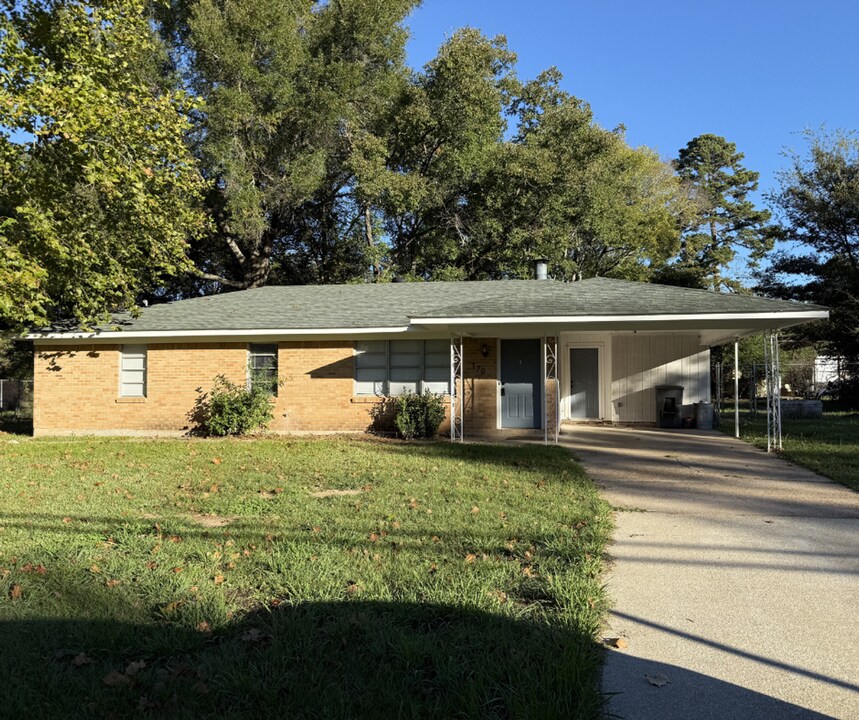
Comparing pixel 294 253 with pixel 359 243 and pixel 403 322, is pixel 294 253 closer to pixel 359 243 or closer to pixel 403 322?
pixel 359 243

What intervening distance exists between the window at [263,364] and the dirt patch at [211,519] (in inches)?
364

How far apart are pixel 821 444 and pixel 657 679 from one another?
1197 cm

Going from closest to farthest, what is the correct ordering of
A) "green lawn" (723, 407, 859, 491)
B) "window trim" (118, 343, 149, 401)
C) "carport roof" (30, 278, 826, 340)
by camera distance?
"green lawn" (723, 407, 859, 491)
"carport roof" (30, 278, 826, 340)
"window trim" (118, 343, 149, 401)

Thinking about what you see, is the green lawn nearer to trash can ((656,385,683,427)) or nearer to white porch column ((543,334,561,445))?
trash can ((656,385,683,427))

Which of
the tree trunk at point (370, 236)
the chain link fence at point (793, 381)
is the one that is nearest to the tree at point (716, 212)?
the chain link fence at point (793, 381)

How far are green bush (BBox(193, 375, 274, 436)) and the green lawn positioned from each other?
419 inches

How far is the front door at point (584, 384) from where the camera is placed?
1828cm

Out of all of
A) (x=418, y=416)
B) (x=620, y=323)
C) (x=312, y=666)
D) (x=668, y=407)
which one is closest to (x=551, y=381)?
(x=620, y=323)

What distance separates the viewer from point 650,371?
1803cm

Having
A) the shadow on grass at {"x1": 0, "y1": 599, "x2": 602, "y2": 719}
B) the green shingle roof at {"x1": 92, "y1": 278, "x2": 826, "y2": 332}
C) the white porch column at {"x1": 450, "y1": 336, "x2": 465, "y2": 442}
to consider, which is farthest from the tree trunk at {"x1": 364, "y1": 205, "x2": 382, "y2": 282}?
the shadow on grass at {"x1": 0, "y1": 599, "x2": 602, "y2": 719}

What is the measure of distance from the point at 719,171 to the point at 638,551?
45237mm

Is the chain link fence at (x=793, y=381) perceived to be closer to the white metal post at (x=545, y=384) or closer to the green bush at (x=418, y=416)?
the white metal post at (x=545, y=384)

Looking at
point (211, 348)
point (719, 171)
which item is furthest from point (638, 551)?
point (719, 171)

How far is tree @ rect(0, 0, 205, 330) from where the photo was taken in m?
12.7
